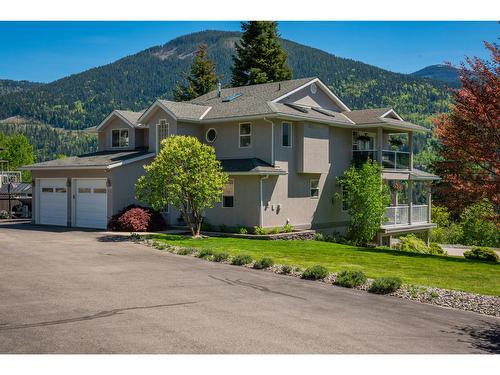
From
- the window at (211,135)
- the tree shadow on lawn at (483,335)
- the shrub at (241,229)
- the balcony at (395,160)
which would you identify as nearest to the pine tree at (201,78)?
the window at (211,135)

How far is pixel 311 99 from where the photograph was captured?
30453mm

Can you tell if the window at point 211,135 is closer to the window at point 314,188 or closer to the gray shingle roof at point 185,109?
the gray shingle roof at point 185,109

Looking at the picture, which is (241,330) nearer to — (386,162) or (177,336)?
(177,336)

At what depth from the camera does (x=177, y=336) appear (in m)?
8.75

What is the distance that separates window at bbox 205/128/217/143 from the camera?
94.7 ft

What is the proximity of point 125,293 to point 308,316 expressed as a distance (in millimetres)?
4245

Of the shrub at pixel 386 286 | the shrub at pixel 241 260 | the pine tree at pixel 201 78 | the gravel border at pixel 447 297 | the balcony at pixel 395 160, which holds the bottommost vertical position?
the gravel border at pixel 447 297

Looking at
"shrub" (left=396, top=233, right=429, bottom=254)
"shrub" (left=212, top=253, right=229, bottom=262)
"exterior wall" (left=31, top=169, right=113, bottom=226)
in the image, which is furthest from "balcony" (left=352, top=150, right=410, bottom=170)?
"shrub" (left=212, top=253, right=229, bottom=262)

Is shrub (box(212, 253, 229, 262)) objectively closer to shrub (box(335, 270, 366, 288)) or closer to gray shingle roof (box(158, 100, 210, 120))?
shrub (box(335, 270, 366, 288))

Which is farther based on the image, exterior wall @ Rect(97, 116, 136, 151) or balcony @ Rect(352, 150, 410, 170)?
exterior wall @ Rect(97, 116, 136, 151)

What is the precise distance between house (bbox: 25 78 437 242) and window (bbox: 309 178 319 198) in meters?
0.05

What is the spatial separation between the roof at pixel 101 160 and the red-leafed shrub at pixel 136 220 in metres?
2.33

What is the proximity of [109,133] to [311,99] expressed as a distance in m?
12.2

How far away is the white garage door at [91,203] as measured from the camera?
27562 millimetres
